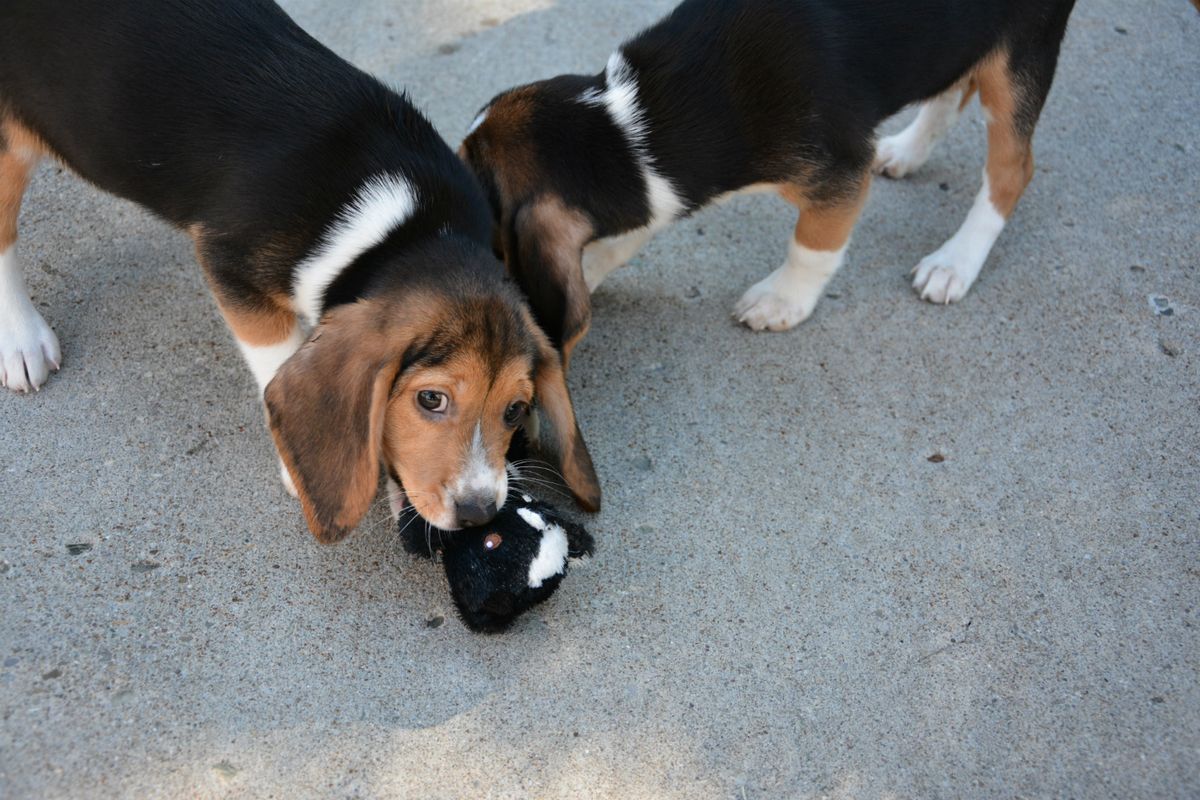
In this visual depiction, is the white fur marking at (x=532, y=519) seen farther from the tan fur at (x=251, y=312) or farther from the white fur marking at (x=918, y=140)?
the white fur marking at (x=918, y=140)

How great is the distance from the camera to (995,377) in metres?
4.14

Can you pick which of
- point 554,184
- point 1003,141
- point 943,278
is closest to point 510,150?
point 554,184

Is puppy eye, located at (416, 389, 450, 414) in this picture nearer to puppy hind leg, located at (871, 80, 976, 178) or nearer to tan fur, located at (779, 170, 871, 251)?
tan fur, located at (779, 170, 871, 251)

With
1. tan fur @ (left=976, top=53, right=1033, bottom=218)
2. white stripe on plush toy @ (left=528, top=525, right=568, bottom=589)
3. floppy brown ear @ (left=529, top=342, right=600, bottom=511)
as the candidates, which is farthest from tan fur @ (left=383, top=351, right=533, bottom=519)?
tan fur @ (left=976, top=53, right=1033, bottom=218)

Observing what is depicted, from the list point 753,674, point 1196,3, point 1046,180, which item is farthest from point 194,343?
point 1196,3

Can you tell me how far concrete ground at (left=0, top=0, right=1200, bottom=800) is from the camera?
289cm

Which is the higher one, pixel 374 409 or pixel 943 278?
pixel 374 409

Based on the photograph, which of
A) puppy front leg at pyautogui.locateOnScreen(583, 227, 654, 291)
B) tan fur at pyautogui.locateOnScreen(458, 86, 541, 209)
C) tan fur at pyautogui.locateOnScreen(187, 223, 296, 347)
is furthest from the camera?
puppy front leg at pyautogui.locateOnScreen(583, 227, 654, 291)

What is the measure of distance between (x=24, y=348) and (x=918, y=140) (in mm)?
3707

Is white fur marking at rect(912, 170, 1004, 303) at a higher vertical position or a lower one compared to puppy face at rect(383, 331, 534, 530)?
lower

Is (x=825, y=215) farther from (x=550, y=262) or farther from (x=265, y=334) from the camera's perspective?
(x=265, y=334)

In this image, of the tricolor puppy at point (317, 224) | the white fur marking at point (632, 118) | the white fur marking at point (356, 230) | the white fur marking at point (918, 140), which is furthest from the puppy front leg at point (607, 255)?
the white fur marking at point (918, 140)

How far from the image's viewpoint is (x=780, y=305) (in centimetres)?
425

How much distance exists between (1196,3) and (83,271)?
4.57m
